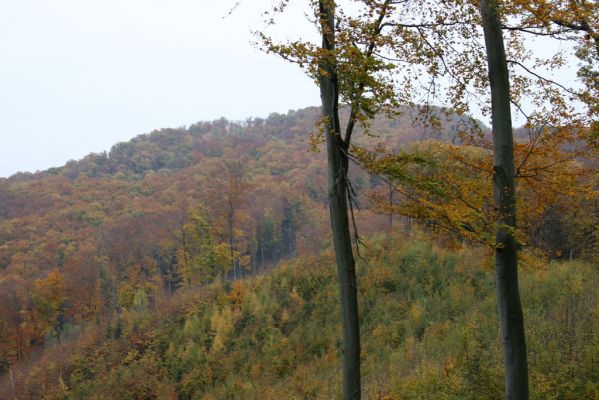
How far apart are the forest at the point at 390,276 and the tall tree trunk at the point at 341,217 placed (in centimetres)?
2

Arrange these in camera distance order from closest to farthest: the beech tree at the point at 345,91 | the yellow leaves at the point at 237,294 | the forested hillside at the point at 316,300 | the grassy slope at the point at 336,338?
the beech tree at the point at 345,91
the forested hillside at the point at 316,300
the grassy slope at the point at 336,338
the yellow leaves at the point at 237,294

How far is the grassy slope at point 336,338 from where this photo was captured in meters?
6.27

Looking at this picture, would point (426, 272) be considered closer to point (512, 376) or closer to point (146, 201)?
point (512, 376)

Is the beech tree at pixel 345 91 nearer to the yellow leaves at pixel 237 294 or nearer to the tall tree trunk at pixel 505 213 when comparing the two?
the tall tree trunk at pixel 505 213

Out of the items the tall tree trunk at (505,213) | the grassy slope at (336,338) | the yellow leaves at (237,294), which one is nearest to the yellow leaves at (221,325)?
the grassy slope at (336,338)

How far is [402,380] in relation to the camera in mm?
6910

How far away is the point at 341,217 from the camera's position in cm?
501

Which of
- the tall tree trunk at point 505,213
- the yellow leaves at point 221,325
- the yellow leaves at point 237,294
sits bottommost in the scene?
the yellow leaves at point 221,325

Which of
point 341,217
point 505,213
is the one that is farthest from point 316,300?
point 505,213

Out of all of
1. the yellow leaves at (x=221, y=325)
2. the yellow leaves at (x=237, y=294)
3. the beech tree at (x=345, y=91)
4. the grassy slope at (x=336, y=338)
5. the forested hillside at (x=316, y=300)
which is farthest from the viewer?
the yellow leaves at (x=237, y=294)

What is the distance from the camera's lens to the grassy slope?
627cm

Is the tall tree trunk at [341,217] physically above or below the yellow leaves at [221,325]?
above

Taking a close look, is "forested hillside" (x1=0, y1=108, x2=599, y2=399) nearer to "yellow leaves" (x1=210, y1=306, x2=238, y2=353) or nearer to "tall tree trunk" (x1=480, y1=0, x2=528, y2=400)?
"yellow leaves" (x1=210, y1=306, x2=238, y2=353)

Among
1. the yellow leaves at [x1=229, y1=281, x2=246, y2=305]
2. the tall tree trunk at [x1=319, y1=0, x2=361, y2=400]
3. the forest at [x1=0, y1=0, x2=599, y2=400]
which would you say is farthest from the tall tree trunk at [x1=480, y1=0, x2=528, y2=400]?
the yellow leaves at [x1=229, y1=281, x2=246, y2=305]
